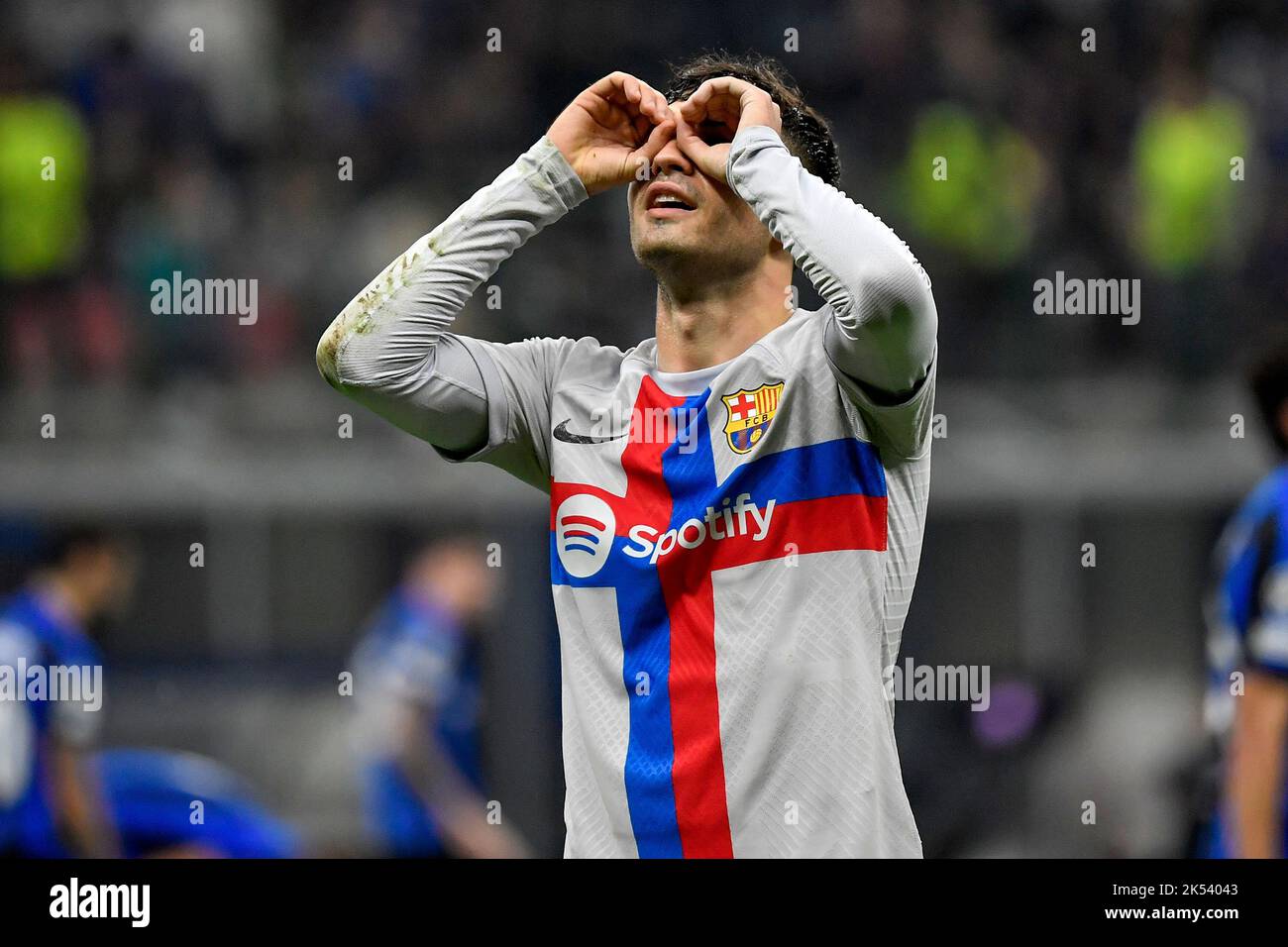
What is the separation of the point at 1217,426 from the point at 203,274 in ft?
19.2

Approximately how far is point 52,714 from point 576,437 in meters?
4.23

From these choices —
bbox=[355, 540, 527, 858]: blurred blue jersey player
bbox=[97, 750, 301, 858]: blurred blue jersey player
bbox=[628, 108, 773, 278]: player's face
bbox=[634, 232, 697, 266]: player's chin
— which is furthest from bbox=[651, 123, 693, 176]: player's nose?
bbox=[355, 540, 527, 858]: blurred blue jersey player

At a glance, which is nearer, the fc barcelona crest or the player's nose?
the fc barcelona crest

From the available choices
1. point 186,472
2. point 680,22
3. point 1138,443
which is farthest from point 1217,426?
point 186,472

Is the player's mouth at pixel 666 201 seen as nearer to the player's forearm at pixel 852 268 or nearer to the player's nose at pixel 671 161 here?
the player's nose at pixel 671 161

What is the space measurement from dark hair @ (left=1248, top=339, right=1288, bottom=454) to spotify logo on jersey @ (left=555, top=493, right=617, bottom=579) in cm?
255

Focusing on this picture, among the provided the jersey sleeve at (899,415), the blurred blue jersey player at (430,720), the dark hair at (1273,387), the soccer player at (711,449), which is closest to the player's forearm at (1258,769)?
the dark hair at (1273,387)

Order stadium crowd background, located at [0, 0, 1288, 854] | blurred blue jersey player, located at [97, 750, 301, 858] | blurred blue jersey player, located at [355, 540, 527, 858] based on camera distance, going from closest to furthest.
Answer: blurred blue jersey player, located at [97, 750, 301, 858], blurred blue jersey player, located at [355, 540, 527, 858], stadium crowd background, located at [0, 0, 1288, 854]

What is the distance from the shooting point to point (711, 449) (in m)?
2.92

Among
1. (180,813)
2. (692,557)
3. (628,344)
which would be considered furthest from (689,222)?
(628,344)

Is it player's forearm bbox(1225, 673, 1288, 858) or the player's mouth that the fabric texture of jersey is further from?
player's forearm bbox(1225, 673, 1288, 858)

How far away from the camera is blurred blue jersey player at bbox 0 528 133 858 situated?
645cm

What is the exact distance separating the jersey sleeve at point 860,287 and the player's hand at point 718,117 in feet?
0.25

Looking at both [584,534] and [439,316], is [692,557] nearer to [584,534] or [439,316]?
[584,534]
